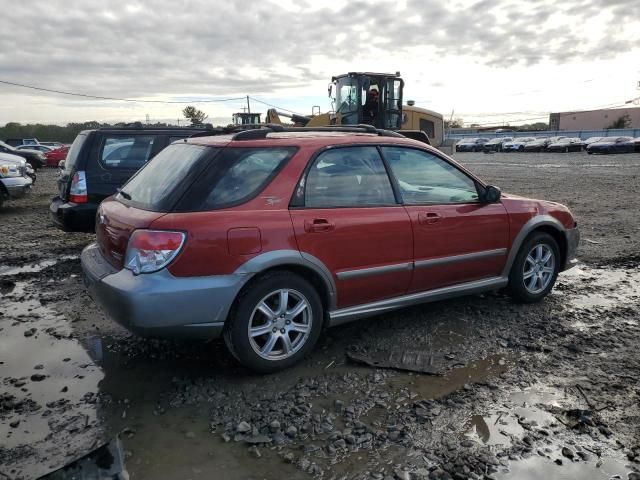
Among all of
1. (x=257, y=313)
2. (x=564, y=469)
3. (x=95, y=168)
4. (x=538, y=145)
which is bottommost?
(x=564, y=469)

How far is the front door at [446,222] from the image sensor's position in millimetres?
4297

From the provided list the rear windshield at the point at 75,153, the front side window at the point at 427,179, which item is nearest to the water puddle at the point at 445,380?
the front side window at the point at 427,179

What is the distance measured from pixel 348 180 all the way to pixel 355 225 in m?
0.39

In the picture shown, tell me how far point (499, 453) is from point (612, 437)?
687 mm

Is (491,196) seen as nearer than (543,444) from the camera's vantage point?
No

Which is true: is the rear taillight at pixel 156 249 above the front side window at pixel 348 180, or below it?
below

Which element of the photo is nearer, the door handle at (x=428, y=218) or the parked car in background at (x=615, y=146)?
the door handle at (x=428, y=218)

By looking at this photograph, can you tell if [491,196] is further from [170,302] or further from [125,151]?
[125,151]

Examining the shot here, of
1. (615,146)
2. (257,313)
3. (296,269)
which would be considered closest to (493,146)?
(615,146)

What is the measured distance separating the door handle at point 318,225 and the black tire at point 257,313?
34 cm

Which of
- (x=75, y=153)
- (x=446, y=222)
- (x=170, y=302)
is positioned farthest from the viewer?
(x=75, y=153)

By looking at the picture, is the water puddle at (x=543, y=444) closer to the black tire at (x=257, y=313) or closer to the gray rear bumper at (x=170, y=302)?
the black tire at (x=257, y=313)

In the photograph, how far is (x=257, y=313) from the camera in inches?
143

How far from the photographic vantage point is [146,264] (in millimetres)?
3354
